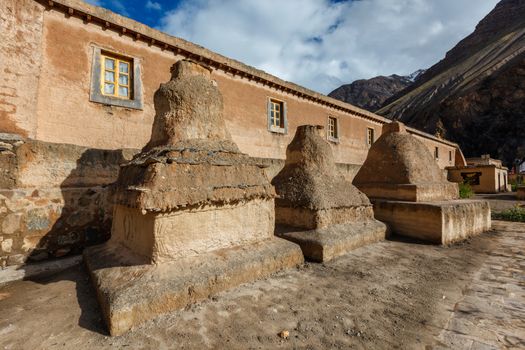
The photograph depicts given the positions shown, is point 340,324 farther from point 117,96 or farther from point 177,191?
point 117,96

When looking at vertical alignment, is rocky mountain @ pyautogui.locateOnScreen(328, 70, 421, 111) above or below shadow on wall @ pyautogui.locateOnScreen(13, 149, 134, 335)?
above

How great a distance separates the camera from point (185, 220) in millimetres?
3008

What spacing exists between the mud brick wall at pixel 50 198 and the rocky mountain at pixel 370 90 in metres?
85.8

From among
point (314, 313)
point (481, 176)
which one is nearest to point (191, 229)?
point (314, 313)

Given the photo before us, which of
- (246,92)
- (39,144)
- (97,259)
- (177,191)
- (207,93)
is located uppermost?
(246,92)

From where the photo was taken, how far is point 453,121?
1383 inches

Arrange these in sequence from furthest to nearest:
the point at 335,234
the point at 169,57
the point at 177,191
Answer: the point at 169,57 < the point at 335,234 < the point at 177,191

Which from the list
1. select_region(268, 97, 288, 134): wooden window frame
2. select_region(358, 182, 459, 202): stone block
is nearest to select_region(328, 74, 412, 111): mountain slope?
select_region(268, 97, 288, 134): wooden window frame

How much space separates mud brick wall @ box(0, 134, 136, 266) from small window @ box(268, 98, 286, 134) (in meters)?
6.91

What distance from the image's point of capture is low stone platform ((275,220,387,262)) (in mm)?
4172

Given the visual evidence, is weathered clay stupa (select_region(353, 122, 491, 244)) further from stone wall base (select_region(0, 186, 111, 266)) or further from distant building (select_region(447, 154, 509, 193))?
distant building (select_region(447, 154, 509, 193))

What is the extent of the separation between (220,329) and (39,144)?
3890 mm

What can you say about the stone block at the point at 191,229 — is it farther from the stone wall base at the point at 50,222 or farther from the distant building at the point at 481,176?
the distant building at the point at 481,176

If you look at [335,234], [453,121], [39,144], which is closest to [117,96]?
[39,144]
